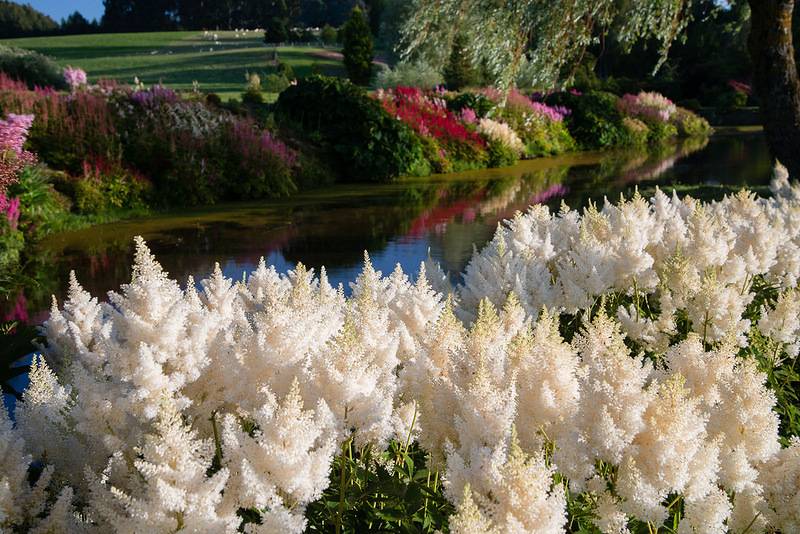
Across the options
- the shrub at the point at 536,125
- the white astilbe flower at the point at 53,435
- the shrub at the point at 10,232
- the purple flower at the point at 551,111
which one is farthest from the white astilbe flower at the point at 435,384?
the purple flower at the point at 551,111

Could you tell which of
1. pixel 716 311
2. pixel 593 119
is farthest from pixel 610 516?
pixel 593 119

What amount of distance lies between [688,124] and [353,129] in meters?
26.3

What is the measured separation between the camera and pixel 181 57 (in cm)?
6019

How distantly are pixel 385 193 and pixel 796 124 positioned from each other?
27.1ft

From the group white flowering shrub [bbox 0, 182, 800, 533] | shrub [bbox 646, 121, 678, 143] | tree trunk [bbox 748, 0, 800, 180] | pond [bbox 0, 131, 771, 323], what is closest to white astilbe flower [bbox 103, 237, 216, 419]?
white flowering shrub [bbox 0, 182, 800, 533]

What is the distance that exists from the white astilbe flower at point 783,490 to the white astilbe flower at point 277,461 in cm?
144

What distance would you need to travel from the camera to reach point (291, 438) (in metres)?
1.80

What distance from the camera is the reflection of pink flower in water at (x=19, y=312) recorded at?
23.3 feet

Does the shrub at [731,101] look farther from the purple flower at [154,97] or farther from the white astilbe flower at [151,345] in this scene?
the white astilbe flower at [151,345]

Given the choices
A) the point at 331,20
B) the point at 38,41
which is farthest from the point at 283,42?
the point at 331,20

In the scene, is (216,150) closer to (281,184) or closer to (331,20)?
(281,184)

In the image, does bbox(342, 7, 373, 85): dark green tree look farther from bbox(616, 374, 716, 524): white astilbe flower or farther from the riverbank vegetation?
bbox(616, 374, 716, 524): white astilbe flower

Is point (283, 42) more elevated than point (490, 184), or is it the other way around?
point (283, 42)

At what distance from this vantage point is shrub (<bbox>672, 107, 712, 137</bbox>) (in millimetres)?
39531
